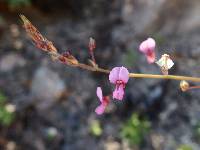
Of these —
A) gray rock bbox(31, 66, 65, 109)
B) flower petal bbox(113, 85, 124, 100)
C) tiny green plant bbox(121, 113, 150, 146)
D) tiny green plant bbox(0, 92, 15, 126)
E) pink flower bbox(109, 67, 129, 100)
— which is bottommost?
flower petal bbox(113, 85, 124, 100)

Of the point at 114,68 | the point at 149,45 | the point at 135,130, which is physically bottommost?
the point at 114,68

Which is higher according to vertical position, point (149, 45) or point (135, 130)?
point (135, 130)

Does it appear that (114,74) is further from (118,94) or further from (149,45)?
(149,45)

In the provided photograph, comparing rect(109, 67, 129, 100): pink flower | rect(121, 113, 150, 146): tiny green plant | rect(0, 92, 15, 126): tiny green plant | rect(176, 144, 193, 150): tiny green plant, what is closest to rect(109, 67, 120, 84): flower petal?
rect(109, 67, 129, 100): pink flower

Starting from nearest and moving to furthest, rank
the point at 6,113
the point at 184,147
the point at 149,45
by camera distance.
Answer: the point at 149,45, the point at 184,147, the point at 6,113

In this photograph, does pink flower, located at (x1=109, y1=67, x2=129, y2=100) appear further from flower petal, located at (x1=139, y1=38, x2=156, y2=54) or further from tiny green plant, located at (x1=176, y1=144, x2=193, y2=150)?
tiny green plant, located at (x1=176, y1=144, x2=193, y2=150)

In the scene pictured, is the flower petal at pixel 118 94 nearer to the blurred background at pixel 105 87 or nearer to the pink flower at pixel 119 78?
the pink flower at pixel 119 78

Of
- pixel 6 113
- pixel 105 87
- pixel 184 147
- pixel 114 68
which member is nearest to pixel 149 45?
pixel 114 68
